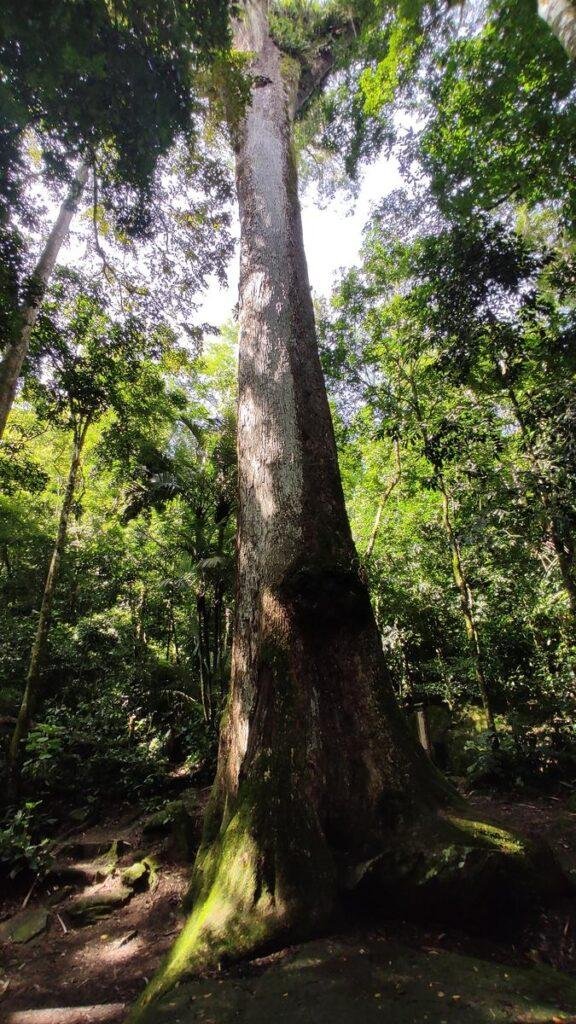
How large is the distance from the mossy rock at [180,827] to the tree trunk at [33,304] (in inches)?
183

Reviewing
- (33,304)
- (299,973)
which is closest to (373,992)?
(299,973)

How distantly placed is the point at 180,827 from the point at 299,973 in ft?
11.5

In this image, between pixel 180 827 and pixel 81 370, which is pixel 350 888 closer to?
pixel 180 827

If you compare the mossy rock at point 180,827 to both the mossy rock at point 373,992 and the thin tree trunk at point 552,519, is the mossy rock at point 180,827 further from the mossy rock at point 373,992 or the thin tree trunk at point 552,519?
the thin tree trunk at point 552,519

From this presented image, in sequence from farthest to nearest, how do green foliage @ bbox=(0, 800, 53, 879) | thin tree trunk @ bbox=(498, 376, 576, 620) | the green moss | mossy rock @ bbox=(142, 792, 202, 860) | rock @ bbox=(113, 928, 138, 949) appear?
thin tree trunk @ bbox=(498, 376, 576, 620)
mossy rock @ bbox=(142, 792, 202, 860)
green foliage @ bbox=(0, 800, 53, 879)
rock @ bbox=(113, 928, 138, 949)
the green moss

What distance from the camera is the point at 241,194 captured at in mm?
4867

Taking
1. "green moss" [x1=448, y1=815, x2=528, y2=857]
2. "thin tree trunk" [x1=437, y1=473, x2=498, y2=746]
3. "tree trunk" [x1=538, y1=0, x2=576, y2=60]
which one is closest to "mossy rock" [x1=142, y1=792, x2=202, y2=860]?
"green moss" [x1=448, y1=815, x2=528, y2=857]

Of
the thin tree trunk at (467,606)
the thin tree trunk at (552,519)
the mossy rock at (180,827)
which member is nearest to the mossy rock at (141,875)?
the mossy rock at (180,827)

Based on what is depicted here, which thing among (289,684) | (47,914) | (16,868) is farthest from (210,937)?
(16,868)

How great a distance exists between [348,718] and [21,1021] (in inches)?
94.4

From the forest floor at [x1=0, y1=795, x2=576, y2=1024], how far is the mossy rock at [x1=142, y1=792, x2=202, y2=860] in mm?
587

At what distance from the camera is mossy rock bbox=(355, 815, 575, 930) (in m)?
2.22

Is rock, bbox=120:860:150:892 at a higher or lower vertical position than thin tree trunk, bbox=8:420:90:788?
lower

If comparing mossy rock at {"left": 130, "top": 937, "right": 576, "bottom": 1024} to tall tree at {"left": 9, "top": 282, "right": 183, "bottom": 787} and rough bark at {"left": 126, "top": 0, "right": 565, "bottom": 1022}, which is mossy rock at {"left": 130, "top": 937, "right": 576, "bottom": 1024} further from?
tall tree at {"left": 9, "top": 282, "right": 183, "bottom": 787}
